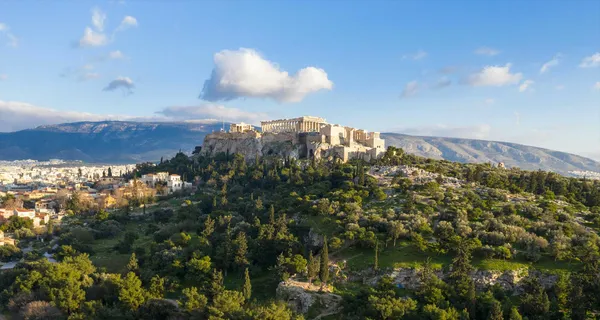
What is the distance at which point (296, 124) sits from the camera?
9394 centimetres

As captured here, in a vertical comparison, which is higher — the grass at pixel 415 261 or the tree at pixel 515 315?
the grass at pixel 415 261

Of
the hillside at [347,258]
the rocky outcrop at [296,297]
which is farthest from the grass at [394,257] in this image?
the rocky outcrop at [296,297]

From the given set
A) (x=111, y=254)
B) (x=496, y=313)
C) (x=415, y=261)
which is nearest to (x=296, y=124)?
(x=111, y=254)

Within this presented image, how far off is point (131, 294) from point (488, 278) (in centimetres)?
2599

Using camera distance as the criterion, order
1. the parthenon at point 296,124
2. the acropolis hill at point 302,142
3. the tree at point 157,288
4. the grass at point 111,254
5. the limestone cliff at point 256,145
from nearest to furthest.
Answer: the tree at point 157,288, the grass at point 111,254, the acropolis hill at point 302,142, the limestone cliff at point 256,145, the parthenon at point 296,124

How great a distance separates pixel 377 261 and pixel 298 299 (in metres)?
7.44

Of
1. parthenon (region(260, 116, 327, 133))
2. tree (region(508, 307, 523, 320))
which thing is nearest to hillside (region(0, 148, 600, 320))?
tree (region(508, 307, 523, 320))

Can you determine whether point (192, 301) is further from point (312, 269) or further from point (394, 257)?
→ point (394, 257)

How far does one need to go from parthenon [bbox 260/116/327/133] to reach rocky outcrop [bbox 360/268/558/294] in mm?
60108

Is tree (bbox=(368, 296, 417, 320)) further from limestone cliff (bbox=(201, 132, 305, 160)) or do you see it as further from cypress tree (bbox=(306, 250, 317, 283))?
limestone cliff (bbox=(201, 132, 305, 160))

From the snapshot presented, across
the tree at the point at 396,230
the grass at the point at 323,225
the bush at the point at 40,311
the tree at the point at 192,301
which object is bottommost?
the bush at the point at 40,311

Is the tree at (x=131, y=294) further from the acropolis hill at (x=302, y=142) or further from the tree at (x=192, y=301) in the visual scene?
the acropolis hill at (x=302, y=142)

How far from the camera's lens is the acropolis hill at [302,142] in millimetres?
77000

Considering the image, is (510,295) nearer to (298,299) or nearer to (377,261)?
(377,261)
